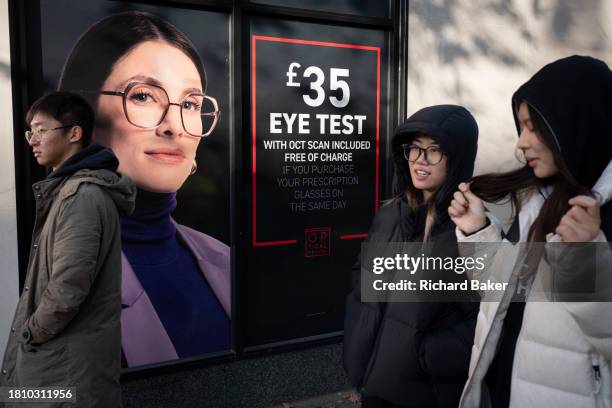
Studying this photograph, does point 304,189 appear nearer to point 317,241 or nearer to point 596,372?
point 317,241

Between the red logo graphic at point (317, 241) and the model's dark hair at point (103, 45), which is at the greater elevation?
the model's dark hair at point (103, 45)

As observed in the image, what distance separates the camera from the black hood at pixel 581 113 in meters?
1.73

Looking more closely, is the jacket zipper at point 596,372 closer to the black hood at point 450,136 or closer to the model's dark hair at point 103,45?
the black hood at point 450,136

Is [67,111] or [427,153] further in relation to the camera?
[67,111]

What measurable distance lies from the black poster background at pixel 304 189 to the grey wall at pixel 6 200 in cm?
161

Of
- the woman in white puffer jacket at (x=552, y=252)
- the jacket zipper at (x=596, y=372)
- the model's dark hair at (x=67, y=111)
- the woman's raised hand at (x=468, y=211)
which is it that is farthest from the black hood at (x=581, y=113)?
the model's dark hair at (x=67, y=111)

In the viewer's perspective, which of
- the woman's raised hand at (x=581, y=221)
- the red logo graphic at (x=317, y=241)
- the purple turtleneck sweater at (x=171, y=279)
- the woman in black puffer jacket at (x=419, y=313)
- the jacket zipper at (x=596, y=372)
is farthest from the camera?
the red logo graphic at (x=317, y=241)

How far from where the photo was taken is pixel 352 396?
477cm

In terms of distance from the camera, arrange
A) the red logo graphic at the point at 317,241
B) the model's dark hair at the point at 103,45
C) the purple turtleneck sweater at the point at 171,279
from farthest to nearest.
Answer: the red logo graphic at the point at 317,241 < the purple turtleneck sweater at the point at 171,279 < the model's dark hair at the point at 103,45

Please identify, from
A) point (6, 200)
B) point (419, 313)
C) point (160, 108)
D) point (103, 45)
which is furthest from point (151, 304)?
point (419, 313)

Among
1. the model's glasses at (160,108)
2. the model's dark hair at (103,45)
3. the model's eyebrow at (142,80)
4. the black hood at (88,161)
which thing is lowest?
the black hood at (88,161)

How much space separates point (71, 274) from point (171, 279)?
1677 mm

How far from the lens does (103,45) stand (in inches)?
149

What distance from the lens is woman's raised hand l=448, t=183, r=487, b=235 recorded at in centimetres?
202
